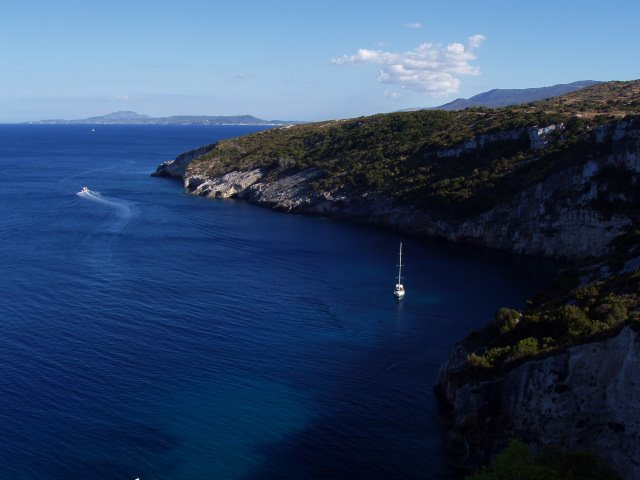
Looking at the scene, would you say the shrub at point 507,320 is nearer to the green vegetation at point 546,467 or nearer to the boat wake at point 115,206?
the green vegetation at point 546,467

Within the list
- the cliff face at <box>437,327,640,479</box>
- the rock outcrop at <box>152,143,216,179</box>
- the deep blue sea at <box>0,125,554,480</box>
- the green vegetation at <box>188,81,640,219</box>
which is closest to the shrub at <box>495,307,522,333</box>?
the cliff face at <box>437,327,640,479</box>

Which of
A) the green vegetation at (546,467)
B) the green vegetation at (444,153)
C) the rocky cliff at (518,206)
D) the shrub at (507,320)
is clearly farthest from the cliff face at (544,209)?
the green vegetation at (546,467)

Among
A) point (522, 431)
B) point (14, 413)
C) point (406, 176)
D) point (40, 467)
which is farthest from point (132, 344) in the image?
point (406, 176)

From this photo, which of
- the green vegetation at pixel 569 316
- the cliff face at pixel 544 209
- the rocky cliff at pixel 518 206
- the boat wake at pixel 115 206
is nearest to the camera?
the rocky cliff at pixel 518 206

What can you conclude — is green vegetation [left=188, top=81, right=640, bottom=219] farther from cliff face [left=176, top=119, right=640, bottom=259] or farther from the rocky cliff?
cliff face [left=176, top=119, right=640, bottom=259]

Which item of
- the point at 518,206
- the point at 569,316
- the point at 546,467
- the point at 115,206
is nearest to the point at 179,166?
the point at 115,206

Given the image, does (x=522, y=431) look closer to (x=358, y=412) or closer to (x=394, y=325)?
(x=358, y=412)
